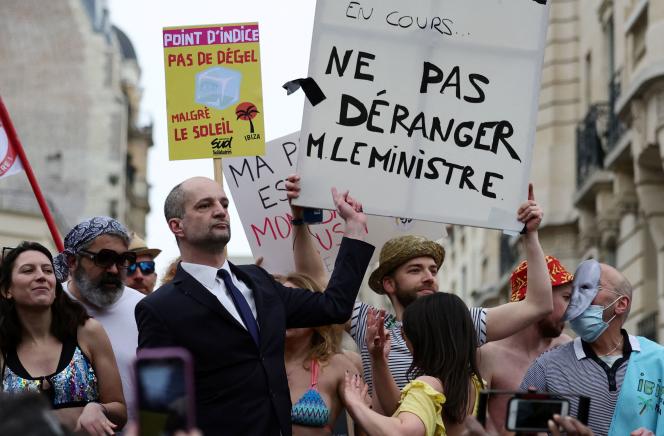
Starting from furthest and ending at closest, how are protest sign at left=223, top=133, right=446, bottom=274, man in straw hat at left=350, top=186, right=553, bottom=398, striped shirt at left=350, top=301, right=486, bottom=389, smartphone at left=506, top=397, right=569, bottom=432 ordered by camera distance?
protest sign at left=223, top=133, right=446, bottom=274 < striped shirt at left=350, top=301, right=486, bottom=389 < man in straw hat at left=350, top=186, right=553, bottom=398 < smartphone at left=506, top=397, right=569, bottom=432

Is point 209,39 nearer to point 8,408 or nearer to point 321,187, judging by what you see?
point 321,187

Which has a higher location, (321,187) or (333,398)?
(321,187)

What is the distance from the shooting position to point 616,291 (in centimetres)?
697

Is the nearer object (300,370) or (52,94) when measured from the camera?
(300,370)

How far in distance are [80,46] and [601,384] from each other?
173ft

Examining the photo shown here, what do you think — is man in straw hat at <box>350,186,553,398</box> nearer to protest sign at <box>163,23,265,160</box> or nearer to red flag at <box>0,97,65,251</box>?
protest sign at <box>163,23,265,160</box>

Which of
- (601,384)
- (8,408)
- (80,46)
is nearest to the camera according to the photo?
(8,408)

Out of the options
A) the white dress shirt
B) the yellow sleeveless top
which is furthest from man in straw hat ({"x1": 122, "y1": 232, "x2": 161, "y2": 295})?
the yellow sleeveless top

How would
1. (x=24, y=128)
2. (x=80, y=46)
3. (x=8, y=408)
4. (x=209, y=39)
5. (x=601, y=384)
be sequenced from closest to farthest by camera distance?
1. (x=8, y=408)
2. (x=601, y=384)
3. (x=209, y=39)
4. (x=24, y=128)
5. (x=80, y=46)

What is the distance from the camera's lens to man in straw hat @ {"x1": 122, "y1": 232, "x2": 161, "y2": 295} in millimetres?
9000

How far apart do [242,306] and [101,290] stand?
120 cm

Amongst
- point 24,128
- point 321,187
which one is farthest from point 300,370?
point 24,128

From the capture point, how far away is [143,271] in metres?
9.07

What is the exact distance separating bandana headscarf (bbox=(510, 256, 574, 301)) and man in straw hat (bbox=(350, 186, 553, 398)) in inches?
12.9
